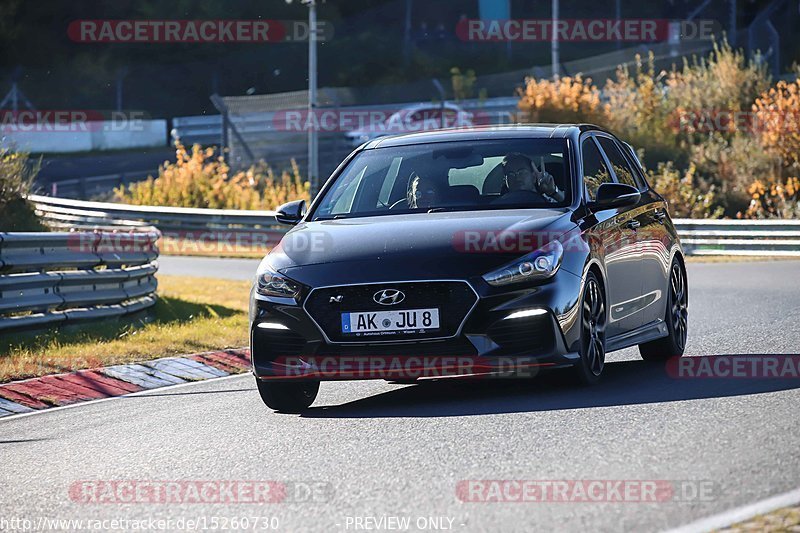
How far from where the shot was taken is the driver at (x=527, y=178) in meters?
10.2

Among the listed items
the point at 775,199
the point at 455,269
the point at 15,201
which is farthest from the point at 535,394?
the point at 775,199

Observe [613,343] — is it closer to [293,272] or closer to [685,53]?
[293,272]

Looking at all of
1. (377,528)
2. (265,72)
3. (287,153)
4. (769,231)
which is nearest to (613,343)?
(377,528)

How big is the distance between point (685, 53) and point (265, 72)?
78.8 feet

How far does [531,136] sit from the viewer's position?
10586 mm

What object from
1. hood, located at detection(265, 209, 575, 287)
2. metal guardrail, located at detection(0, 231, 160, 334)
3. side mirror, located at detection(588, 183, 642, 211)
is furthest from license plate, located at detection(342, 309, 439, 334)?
metal guardrail, located at detection(0, 231, 160, 334)

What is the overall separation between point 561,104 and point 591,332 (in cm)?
3114

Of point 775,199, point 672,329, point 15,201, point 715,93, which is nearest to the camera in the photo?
point 672,329

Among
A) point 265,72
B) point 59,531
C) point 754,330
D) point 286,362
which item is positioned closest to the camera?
point 59,531

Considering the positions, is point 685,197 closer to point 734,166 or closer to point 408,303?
point 734,166

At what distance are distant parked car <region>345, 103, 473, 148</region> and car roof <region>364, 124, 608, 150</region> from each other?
39.4 meters

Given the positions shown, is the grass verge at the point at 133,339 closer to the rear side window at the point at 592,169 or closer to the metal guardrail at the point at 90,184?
the rear side window at the point at 592,169

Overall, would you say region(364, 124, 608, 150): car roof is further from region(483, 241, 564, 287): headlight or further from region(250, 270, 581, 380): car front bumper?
region(250, 270, 581, 380): car front bumper

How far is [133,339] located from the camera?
14.1 metres
